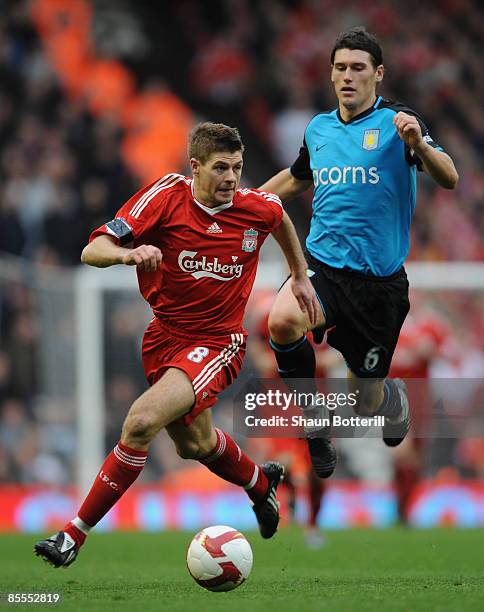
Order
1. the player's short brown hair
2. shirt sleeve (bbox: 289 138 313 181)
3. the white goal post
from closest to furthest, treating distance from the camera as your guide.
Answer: the player's short brown hair < shirt sleeve (bbox: 289 138 313 181) < the white goal post

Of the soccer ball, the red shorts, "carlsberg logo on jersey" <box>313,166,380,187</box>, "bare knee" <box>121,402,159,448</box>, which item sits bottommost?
the soccer ball

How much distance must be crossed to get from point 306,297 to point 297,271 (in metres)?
0.19

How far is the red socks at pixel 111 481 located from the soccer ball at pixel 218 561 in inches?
20.2

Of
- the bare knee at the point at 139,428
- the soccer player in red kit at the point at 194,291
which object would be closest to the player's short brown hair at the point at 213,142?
the soccer player in red kit at the point at 194,291

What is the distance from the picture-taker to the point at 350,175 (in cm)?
706

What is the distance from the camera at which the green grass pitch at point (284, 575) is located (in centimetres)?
573

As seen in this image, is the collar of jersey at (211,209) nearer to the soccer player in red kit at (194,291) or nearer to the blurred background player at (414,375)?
the soccer player in red kit at (194,291)

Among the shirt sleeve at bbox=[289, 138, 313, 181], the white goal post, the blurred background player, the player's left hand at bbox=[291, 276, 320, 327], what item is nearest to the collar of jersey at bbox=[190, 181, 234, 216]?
the player's left hand at bbox=[291, 276, 320, 327]

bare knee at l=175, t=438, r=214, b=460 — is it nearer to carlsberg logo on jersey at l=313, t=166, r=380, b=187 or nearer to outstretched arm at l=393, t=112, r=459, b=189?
carlsberg logo on jersey at l=313, t=166, r=380, b=187

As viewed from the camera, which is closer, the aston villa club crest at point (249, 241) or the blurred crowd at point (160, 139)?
the aston villa club crest at point (249, 241)

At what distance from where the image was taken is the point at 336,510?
13039mm

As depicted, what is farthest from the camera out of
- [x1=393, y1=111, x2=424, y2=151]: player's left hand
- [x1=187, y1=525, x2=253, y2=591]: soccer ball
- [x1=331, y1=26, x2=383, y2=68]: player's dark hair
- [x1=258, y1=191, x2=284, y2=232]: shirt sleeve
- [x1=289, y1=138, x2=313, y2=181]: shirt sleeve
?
[x1=289, y1=138, x2=313, y2=181]: shirt sleeve

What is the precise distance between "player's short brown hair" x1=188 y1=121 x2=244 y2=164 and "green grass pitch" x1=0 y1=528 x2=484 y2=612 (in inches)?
89.9

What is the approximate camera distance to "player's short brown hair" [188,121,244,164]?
6.66m
